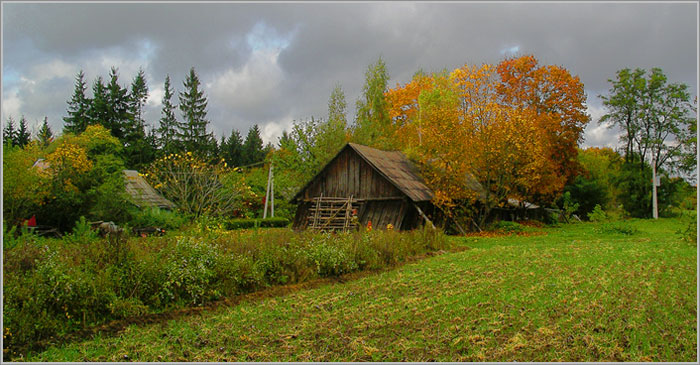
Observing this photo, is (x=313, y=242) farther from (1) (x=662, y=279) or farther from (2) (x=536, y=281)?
(1) (x=662, y=279)

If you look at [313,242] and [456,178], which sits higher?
[456,178]

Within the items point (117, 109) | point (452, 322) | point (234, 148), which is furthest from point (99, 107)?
point (452, 322)

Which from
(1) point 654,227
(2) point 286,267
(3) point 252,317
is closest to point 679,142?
(1) point 654,227

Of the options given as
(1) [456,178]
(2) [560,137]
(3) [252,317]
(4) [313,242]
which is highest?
(2) [560,137]

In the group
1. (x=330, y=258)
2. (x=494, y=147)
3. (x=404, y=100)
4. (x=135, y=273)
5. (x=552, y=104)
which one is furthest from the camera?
(x=404, y=100)

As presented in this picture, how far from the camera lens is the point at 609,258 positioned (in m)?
11.0

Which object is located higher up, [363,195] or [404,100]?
[404,100]

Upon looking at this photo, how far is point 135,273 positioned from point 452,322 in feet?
15.8

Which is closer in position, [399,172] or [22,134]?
[399,172]

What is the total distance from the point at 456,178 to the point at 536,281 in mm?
12639

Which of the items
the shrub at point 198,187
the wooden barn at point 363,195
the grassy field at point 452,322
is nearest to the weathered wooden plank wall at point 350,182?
the wooden barn at point 363,195

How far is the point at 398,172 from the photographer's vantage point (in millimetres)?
21734

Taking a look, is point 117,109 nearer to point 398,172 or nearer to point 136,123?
point 136,123

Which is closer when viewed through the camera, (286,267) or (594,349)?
(594,349)
